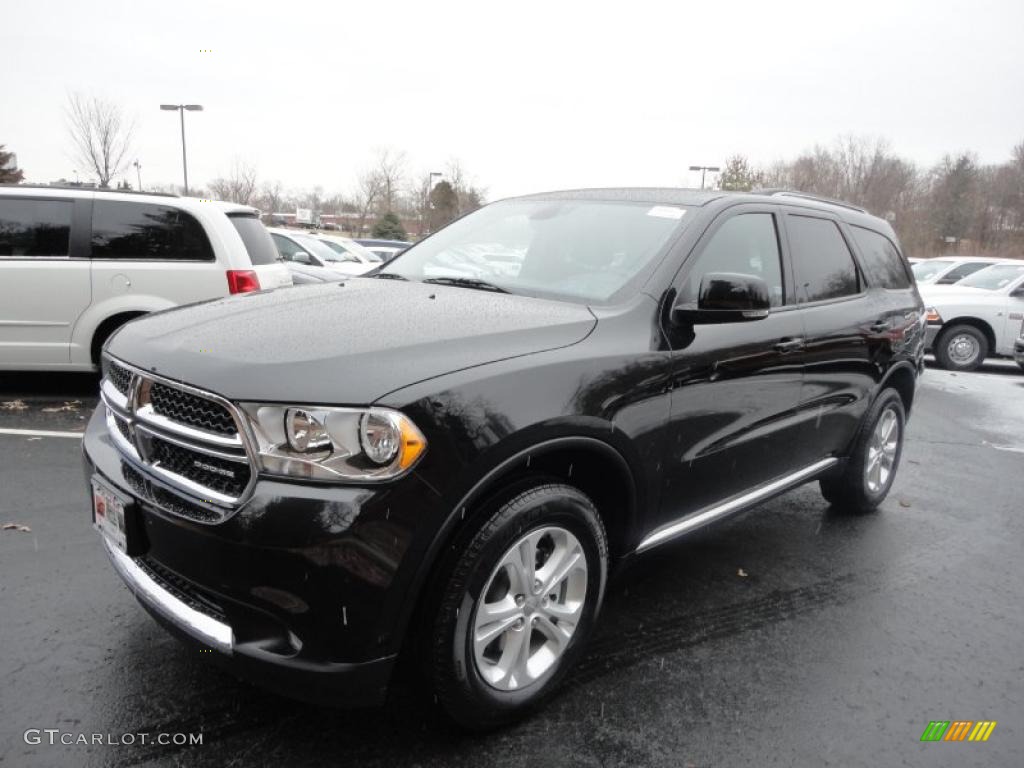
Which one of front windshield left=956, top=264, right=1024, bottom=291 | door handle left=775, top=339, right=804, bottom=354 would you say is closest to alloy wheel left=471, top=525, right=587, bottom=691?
door handle left=775, top=339, right=804, bottom=354

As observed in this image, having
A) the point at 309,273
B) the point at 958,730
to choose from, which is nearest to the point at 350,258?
the point at 309,273

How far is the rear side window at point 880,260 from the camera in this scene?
14.4 feet

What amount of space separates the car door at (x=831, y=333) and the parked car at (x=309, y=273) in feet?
25.8

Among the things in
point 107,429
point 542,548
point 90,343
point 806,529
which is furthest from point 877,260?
point 90,343

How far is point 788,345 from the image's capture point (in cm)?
340

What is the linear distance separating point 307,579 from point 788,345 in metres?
2.46

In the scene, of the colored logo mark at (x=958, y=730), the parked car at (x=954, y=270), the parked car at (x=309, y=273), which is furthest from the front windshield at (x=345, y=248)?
the colored logo mark at (x=958, y=730)

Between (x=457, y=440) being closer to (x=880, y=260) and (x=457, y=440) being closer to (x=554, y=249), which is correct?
(x=554, y=249)

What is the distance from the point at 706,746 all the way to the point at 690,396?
3.98 feet

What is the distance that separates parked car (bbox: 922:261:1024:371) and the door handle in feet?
32.5

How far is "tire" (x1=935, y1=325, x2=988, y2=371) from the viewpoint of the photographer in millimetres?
12008

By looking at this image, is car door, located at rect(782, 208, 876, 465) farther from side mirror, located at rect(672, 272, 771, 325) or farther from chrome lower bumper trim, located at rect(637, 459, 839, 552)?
side mirror, located at rect(672, 272, 771, 325)

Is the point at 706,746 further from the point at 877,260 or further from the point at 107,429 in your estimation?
the point at 877,260

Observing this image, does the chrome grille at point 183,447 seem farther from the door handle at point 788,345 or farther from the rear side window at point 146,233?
the rear side window at point 146,233
